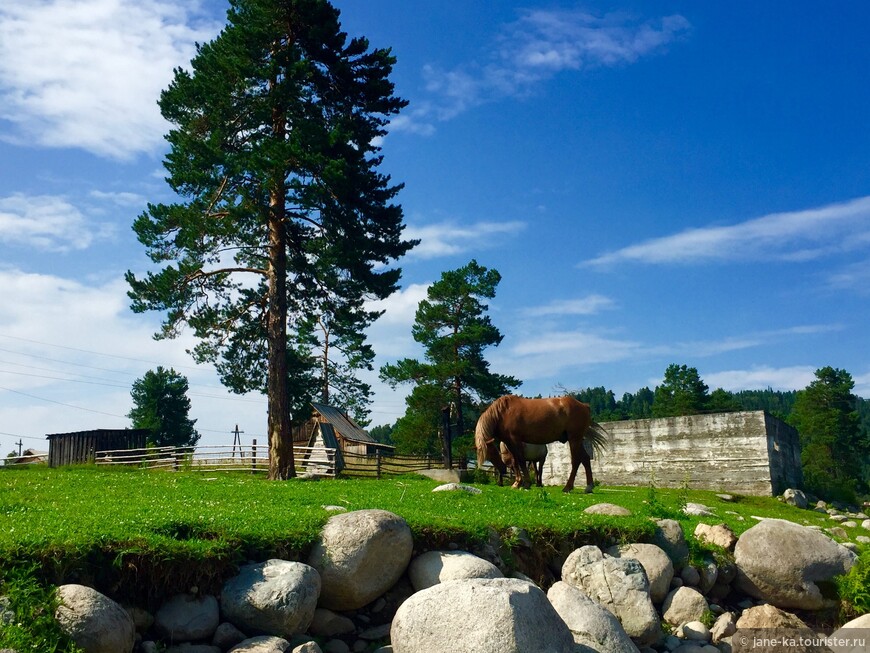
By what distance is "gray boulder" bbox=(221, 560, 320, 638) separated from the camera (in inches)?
308

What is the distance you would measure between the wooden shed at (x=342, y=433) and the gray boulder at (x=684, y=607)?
1143 inches

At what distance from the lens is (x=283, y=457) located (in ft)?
77.3

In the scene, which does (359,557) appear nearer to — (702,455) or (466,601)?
(466,601)

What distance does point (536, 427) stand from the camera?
19719mm

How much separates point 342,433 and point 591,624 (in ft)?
102

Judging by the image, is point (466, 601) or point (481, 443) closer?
point (466, 601)

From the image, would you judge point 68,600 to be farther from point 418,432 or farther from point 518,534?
point 418,432

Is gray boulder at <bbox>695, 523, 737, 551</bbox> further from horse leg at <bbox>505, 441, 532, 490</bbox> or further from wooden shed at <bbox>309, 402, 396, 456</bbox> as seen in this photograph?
wooden shed at <bbox>309, 402, 396, 456</bbox>

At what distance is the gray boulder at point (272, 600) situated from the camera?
783cm

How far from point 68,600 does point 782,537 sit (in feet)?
32.3

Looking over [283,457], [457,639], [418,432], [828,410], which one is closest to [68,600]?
[457,639]

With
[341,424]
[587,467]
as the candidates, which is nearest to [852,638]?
[587,467]

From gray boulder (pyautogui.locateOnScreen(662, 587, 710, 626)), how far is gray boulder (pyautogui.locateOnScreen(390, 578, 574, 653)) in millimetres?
3345

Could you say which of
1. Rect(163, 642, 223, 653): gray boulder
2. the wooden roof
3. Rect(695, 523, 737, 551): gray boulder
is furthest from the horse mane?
the wooden roof
